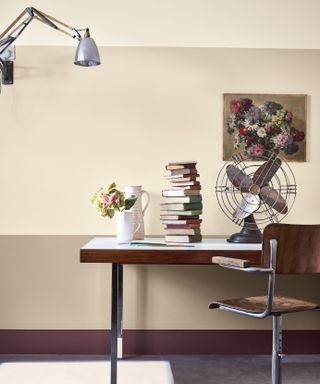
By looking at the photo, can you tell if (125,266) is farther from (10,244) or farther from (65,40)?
(65,40)

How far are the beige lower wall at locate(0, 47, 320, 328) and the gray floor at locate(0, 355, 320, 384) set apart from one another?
0.73 ft

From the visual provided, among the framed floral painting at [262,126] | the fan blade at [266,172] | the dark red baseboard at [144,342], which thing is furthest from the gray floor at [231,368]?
the framed floral painting at [262,126]

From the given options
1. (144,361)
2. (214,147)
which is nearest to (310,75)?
(214,147)

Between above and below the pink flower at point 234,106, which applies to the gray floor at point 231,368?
below

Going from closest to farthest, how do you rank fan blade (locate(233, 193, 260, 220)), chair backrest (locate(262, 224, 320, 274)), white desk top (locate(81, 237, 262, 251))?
chair backrest (locate(262, 224, 320, 274)) < white desk top (locate(81, 237, 262, 251)) < fan blade (locate(233, 193, 260, 220))

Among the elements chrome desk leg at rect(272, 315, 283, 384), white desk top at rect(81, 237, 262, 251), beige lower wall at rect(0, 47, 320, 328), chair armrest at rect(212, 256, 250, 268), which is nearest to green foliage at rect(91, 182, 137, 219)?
white desk top at rect(81, 237, 262, 251)

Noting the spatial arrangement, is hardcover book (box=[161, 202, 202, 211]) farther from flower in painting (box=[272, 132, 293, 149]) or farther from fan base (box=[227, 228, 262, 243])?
flower in painting (box=[272, 132, 293, 149])

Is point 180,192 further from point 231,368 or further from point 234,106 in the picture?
point 231,368

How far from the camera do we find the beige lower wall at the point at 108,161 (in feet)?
13.1

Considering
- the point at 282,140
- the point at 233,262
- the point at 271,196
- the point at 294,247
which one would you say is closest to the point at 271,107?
the point at 282,140

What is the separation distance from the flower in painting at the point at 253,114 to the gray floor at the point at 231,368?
166cm

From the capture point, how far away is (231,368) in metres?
3.75

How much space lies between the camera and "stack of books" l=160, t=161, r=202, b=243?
348 centimetres

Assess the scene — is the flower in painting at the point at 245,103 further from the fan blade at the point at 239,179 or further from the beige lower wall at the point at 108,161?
the fan blade at the point at 239,179
